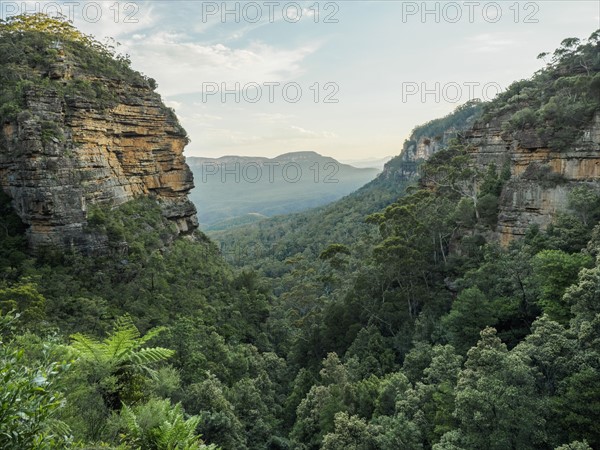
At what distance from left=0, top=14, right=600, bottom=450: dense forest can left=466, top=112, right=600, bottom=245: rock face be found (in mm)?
1013

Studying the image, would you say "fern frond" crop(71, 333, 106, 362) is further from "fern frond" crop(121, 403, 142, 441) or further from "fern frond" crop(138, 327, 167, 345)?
"fern frond" crop(121, 403, 142, 441)

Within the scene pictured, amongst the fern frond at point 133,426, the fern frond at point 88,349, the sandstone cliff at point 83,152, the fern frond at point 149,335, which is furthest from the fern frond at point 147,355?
the sandstone cliff at point 83,152

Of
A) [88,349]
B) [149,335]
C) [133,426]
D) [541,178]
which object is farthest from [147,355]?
[541,178]

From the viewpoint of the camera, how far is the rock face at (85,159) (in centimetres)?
2631

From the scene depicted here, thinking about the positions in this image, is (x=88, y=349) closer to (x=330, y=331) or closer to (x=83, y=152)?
(x=330, y=331)

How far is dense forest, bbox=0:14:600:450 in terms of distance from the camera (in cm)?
778

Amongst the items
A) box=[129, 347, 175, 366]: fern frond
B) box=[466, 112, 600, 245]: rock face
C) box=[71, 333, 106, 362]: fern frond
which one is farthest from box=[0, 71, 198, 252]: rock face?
box=[466, 112, 600, 245]: rock face

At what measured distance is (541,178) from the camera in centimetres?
2631

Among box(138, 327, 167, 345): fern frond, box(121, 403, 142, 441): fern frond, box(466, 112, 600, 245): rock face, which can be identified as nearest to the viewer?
box(121, 403, 142, 441): fern frond

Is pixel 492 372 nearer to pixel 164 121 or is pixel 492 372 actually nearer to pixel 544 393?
pixel 544 393

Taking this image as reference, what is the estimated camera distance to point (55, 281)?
24.5 metres

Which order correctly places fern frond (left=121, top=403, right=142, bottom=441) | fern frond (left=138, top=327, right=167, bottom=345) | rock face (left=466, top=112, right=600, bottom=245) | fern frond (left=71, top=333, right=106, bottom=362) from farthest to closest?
rock face (left=466, top=112, right=600, bottom=245), fern frond (left=138, top=327, right=167, bottom=345), fern frond (left=71, top=333, right=106, bottom=362), fern frond (left=121, top=403, right=142, bottom=441)

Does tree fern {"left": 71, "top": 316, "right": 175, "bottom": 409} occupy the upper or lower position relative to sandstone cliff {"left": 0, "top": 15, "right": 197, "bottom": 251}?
lower

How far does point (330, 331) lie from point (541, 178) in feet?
59.5
